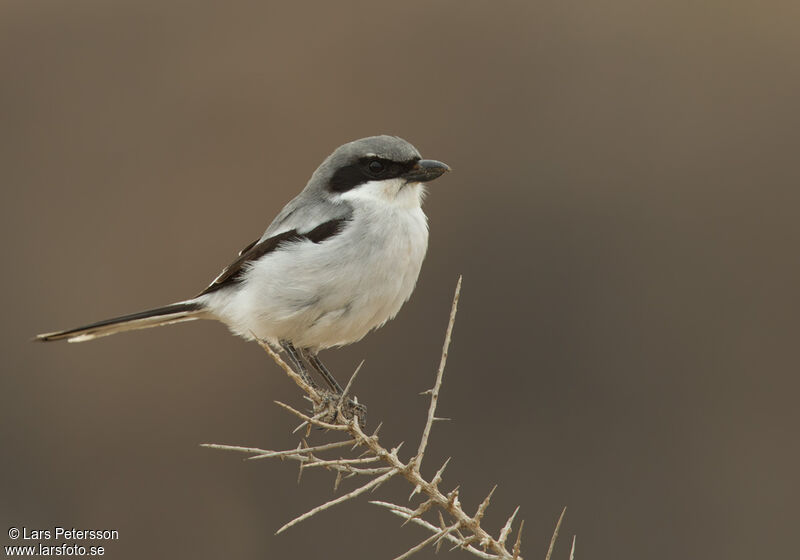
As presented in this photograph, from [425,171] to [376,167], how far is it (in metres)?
0.22

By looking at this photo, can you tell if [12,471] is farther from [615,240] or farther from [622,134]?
[622,134]

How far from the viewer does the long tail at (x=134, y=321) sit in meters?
4.00

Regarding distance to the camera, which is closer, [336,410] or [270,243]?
[336,410]

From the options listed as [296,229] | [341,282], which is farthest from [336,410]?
[296,229]

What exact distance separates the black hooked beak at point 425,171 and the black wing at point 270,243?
311mm

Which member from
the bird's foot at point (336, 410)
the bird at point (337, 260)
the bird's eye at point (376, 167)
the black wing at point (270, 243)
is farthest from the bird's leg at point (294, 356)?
the bird's eye at point (376, 167)

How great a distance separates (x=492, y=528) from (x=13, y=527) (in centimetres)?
283

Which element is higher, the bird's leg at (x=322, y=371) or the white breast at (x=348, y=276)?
the white breast at (x=348, y=276)

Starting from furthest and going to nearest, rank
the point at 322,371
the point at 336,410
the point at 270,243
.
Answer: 1. the point at 322,371
2. the point at 270,243
3. the point at 336,410

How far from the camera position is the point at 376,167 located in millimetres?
4027

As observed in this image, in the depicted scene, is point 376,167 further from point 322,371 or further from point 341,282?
point 322,371

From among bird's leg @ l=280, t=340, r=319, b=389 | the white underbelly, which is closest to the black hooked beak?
the white underbelly

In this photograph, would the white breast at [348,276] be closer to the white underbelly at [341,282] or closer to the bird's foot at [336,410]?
the white underbelly at [341,282]

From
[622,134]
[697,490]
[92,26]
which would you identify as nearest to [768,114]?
[622,134]
